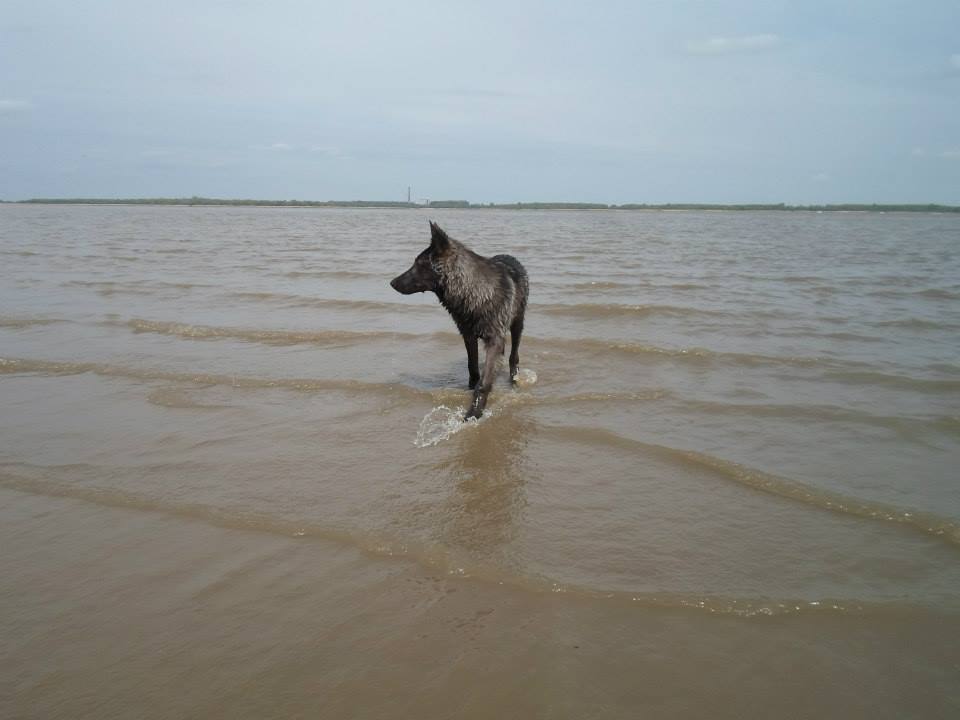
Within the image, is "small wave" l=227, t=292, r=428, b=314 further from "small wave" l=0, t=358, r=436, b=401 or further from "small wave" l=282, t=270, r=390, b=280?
"small wave" l=0, t=358, r=436, b=401

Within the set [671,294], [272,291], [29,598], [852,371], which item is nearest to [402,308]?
[272,291]

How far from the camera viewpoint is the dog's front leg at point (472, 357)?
7387 mm

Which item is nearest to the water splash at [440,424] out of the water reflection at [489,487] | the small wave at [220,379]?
the water reflection at [489,487]

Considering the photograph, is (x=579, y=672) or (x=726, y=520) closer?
(x=579, y=672)

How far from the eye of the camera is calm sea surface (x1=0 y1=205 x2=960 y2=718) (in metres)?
2.73

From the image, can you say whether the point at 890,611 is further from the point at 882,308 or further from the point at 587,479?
the point at 882,308

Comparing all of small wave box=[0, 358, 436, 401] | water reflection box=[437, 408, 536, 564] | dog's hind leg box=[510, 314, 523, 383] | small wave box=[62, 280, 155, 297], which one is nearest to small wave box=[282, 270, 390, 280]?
small wave box=[62, 280, 155, 297]

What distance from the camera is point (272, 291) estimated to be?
14.9m

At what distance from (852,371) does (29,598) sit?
8.96 m

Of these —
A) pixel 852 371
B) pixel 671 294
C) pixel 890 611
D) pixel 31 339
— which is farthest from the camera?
pixel 671 294

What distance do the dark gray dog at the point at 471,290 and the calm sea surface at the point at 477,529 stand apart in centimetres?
58

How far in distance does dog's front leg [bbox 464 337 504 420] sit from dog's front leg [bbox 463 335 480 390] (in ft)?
1.06

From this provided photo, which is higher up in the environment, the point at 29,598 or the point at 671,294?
the point at 671,294

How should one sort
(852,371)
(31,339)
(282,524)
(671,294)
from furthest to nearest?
(671,294), (31,339), (852,371), (282,524)
